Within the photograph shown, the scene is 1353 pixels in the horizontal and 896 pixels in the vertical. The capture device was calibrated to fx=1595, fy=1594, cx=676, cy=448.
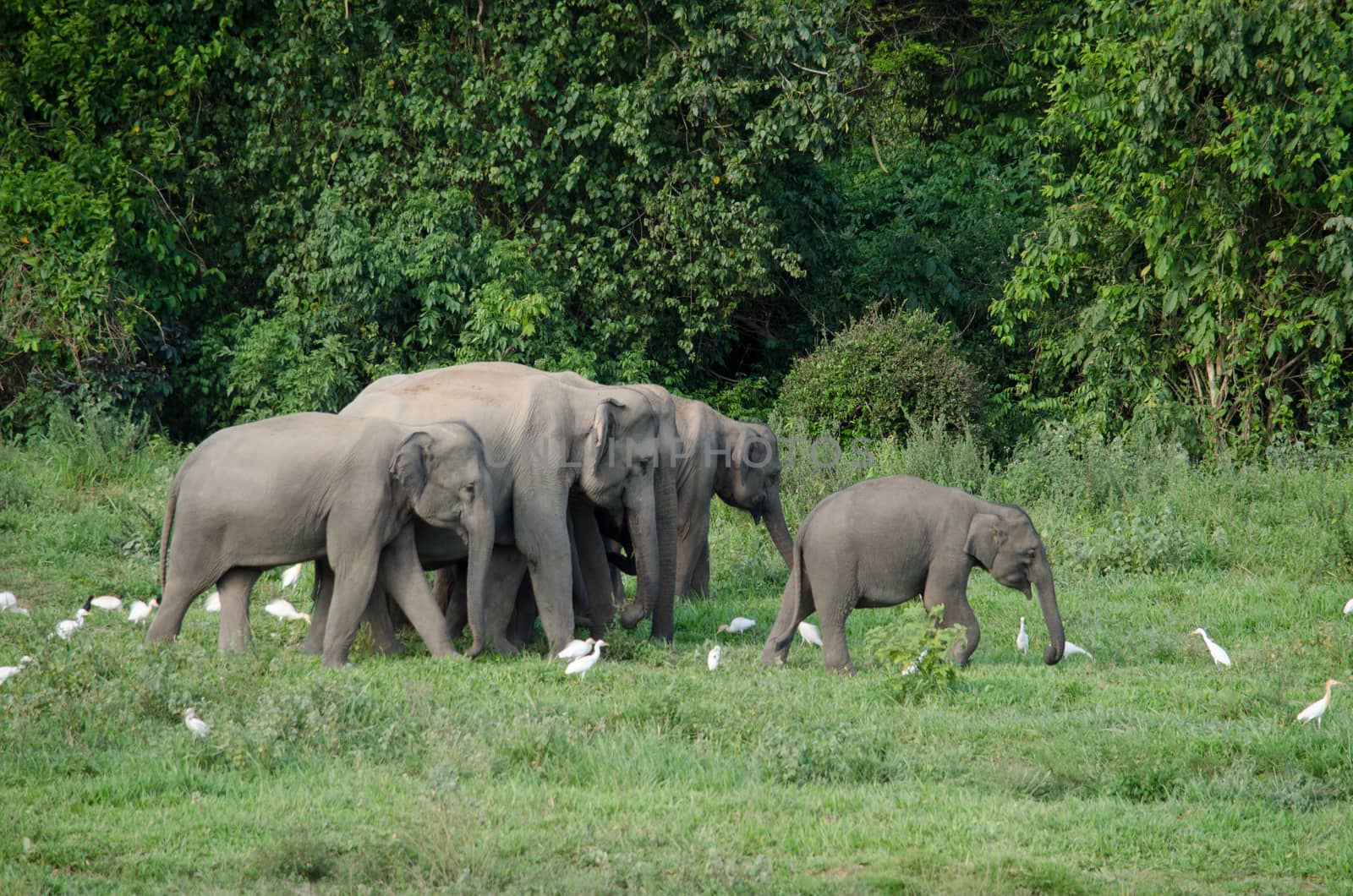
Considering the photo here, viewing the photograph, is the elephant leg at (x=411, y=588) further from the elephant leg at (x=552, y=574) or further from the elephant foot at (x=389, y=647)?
the elephant leg at (x=552, y=574)

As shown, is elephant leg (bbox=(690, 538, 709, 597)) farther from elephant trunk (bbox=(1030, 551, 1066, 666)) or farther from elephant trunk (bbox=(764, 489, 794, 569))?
elephant trunk (bbox=(1030, 551, 1066, 666))

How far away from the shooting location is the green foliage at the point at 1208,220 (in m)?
15.7

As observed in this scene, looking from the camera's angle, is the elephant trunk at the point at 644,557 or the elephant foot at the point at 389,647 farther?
the elephant trunk at the point at 644,557

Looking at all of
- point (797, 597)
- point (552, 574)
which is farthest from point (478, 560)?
point (797, 597)

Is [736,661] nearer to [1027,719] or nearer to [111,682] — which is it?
[1027,719]

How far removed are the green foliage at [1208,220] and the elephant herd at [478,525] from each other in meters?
7.95

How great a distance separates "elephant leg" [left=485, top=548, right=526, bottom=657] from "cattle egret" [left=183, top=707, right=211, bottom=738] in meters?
2.89

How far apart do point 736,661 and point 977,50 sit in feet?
48.1

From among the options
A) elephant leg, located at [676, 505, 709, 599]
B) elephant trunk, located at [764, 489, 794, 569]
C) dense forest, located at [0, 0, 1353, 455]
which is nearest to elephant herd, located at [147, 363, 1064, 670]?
elephant leg, located at [676, 505, 709, 599]

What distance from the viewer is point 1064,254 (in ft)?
59.1

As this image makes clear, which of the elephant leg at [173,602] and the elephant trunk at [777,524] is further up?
the elephant leg at [173,602]

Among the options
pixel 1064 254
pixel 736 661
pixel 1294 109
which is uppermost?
pixel 1294 109

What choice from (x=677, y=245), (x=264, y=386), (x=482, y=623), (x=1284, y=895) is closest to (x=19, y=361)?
(x=264, y=386)

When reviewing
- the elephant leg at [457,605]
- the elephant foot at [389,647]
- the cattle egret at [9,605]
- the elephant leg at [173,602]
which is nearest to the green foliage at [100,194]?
the cattle egret at [9,605]
